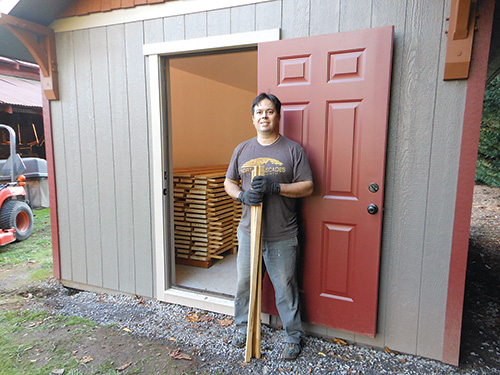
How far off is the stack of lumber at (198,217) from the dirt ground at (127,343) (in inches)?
57.3

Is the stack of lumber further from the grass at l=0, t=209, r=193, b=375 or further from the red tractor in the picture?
the red tractor

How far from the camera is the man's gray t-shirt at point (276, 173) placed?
2396 millimetres

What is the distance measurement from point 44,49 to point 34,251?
335 cm

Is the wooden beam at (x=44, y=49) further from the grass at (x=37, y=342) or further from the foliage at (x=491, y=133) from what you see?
the foliage at (x=491, y=133)

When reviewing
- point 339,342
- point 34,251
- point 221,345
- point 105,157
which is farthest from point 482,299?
point 34,251

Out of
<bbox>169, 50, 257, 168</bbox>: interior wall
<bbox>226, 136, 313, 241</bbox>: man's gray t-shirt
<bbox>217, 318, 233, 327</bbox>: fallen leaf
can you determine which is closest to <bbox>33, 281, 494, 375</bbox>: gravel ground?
<bbox>217, 318, 233, 327</bbox>: fallen leaf

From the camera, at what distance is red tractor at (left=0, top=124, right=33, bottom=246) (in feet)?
17.3

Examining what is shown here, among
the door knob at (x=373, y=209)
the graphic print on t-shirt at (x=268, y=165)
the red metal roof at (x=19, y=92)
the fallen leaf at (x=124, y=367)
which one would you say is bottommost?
the fallen leaf at (x=124, y=367)

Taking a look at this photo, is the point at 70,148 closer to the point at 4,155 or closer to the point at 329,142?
the point at 329,142

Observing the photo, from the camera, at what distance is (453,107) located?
2.22 metres

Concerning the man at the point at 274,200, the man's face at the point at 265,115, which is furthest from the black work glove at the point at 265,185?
the man's face at the point at 265,115

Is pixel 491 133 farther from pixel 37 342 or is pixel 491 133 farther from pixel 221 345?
pixel 37 342

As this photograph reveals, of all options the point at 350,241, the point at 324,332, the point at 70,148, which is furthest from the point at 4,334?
the point at 350,241

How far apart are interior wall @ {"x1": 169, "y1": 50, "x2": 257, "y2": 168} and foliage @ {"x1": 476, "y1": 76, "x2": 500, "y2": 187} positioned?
6014mm
